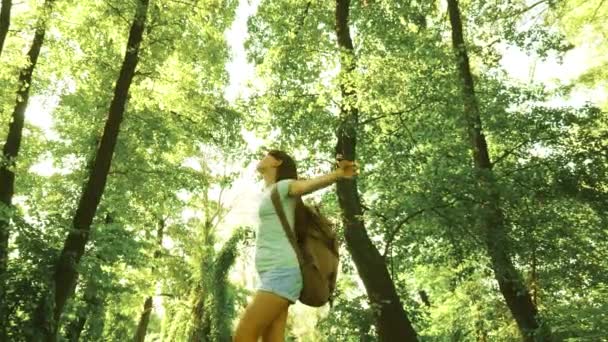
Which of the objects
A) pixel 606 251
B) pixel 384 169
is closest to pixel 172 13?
pixel 384 169

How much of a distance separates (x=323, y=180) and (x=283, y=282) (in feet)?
2.00

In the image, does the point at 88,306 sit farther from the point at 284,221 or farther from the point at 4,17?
the point at 284,221

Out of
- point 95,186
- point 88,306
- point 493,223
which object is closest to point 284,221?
point 493,223

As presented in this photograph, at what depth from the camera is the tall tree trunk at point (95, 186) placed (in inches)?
388

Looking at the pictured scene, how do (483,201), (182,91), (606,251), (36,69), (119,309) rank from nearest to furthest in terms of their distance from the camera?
(483,201) < (606,251) < (182,91) < (36,69) < (119,309)

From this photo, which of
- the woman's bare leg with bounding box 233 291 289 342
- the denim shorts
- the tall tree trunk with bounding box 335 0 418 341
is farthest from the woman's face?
the tall tree trunk with bounding box 335 0 418 341

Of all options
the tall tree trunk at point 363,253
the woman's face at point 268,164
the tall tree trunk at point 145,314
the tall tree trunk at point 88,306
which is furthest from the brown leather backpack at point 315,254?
the tall tree trunk at point 145,314

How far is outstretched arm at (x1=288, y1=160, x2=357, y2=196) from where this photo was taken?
3.07 metres

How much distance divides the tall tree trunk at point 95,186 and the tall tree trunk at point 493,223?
6458 millimetres

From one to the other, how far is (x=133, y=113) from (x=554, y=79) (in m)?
11.0

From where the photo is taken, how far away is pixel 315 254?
10.8 ft

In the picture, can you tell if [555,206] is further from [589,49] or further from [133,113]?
[133,113]

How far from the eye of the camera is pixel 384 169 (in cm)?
1052

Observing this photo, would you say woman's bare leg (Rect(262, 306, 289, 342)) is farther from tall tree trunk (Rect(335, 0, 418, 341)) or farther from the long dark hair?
tall tree trunk (Rect(335, 0, 418, 341))
